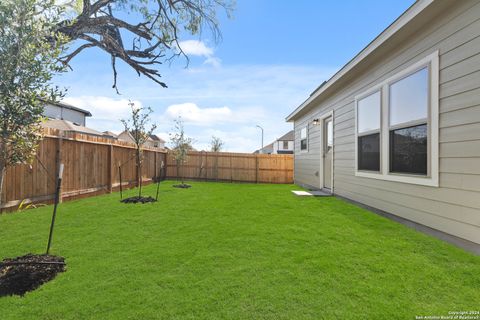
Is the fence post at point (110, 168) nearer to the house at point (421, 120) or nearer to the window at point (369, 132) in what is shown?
the house at point (421, 120)

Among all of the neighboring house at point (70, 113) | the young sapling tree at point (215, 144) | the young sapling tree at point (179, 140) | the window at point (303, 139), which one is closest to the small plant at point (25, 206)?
the young sapling tree at point (179, 140)

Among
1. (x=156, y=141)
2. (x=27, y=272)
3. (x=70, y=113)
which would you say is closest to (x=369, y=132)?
(x=27, y=272)

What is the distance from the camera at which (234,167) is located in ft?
41.5

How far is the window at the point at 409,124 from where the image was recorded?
3.45 m

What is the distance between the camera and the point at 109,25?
6305 millimetres

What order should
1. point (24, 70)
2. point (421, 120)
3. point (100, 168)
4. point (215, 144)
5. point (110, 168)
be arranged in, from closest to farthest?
point (24, 70)
point (421, 120)
point (100, 168)
point (110, 168)
point (215, 144)

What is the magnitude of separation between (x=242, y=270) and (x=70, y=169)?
5.63 meters

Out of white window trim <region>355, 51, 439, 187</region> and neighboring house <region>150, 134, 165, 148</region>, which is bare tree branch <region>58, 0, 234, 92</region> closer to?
white window trim <region>355, 51, 439, 187</region>

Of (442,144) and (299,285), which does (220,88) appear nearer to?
(442,144)

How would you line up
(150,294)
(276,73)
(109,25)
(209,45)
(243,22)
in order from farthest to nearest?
(276,73) → (243,22) → (209,45) → (109,25) → (150,294)

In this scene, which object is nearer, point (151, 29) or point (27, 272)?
point (27, 272)

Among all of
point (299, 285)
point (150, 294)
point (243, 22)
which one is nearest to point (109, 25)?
point (243, 22)

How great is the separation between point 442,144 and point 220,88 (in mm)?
10178

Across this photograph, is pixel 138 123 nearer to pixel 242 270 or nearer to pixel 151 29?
pixel 151 29
